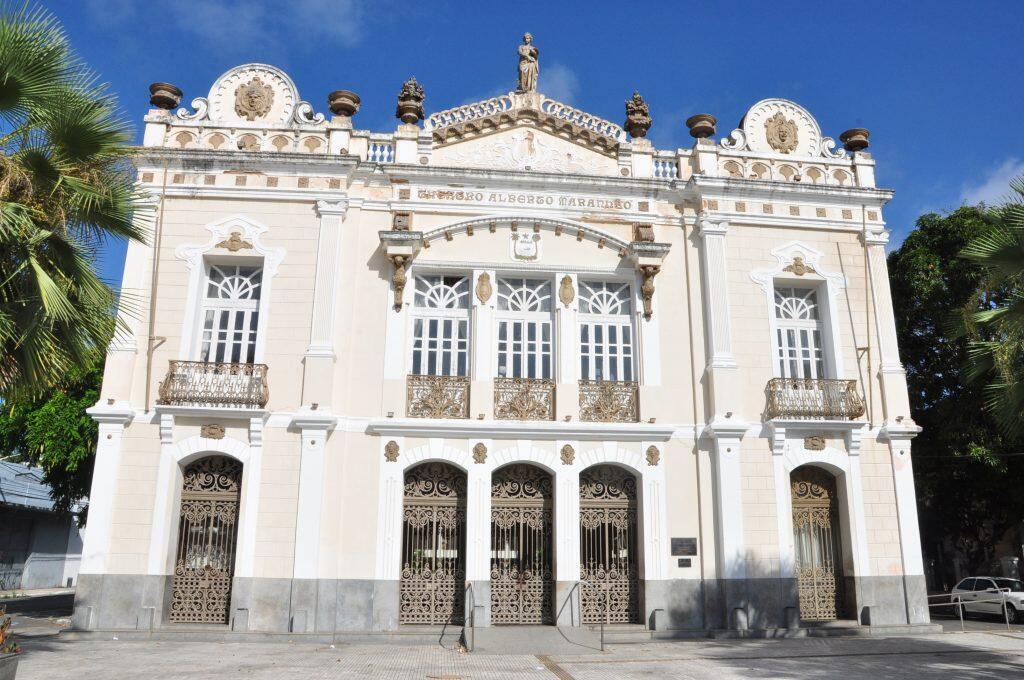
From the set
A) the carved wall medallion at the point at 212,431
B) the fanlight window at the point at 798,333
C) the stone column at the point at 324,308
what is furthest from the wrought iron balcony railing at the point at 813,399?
the carved wall medallion at the point at 212,431

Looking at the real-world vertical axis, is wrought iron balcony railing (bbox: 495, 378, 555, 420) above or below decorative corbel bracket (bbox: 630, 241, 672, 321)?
below

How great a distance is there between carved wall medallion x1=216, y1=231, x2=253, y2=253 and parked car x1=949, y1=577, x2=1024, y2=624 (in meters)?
17.7

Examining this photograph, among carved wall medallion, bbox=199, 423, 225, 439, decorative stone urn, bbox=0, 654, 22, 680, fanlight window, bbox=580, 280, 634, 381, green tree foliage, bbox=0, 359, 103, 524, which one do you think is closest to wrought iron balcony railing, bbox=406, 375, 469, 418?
fanlight window, bbox=580, 280, 634, 381

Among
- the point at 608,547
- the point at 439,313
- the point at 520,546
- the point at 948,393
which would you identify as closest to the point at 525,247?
the point at 439,313

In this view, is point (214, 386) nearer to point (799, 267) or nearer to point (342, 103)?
point (342, 103)

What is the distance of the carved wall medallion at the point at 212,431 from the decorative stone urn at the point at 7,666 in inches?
244

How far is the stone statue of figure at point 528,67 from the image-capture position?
17422mm

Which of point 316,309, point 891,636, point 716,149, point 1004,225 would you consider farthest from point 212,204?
point 891,636

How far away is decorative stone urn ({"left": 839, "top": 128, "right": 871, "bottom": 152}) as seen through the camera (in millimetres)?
17484

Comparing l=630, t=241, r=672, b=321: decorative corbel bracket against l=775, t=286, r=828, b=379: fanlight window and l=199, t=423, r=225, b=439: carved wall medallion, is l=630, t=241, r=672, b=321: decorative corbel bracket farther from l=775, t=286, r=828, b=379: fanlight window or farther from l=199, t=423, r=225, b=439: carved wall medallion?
l=199, t=423, r=225, b=439: carved wall medallion

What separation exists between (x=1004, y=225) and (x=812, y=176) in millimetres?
6935

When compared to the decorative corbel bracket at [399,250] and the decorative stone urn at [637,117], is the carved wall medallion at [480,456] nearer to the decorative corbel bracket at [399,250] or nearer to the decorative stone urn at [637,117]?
the decorative corbel bracket at [399,250]

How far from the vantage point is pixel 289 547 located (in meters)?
13.8

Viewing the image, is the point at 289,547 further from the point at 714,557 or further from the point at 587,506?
the point at 714,557
